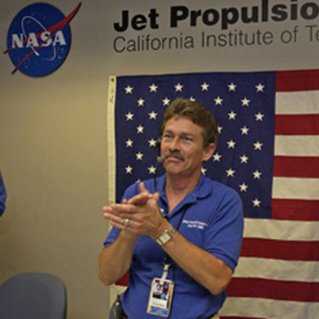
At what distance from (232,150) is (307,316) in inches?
45.7

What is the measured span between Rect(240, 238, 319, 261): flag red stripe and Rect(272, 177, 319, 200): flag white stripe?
29 centimetres

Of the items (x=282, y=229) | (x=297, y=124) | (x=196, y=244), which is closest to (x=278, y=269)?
(x=282, y=229)

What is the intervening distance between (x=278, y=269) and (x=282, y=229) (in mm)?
261

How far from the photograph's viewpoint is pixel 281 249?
9.29 ft

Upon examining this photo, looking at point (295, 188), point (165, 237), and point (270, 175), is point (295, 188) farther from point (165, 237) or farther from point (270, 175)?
point (165, 237)

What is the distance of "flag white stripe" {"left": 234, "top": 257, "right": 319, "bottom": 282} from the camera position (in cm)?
279

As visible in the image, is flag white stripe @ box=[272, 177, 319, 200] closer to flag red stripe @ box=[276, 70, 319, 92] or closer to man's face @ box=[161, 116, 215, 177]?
flag red stripe @ box=[276, 70, 319, 92]

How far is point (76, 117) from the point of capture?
10.7 feet

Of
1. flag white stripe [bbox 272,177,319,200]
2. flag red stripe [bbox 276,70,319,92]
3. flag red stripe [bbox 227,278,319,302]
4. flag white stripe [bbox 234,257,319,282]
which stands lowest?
flag red stripe [bbox 227,278,319,302]

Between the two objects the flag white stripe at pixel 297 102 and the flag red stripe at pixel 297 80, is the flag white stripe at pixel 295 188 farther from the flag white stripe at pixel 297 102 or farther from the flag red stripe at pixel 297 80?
the flag red stripe at pixel 297 80

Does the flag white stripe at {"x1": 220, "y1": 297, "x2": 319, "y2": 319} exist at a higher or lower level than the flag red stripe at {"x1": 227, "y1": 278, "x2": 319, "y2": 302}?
lower

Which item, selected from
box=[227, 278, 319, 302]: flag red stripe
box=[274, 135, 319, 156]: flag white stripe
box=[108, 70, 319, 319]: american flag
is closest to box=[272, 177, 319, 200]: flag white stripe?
box=[108, 70, 319, 319]: american flag

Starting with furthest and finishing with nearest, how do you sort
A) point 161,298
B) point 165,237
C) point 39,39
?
1. point 39,39
2. point 161,298
3. point 165,237

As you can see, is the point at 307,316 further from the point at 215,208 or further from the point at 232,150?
the point at 215,208
